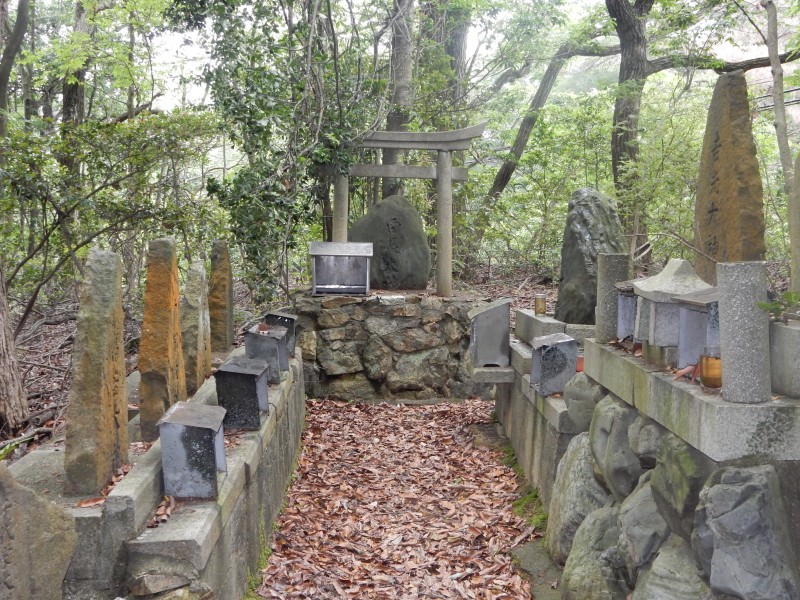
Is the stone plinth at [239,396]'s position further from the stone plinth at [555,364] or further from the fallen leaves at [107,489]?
the stone plinth at [555,364]

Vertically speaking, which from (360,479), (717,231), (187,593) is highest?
(717,231)

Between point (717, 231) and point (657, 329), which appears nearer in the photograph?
point (657, 329)

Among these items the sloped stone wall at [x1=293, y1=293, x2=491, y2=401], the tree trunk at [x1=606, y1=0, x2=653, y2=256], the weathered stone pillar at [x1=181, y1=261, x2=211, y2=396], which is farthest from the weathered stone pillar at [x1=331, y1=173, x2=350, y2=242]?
the tree trunk at [x1=606, y1=0, x2=653, y2=256]

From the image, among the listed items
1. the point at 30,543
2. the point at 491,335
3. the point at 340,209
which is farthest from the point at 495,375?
the point at 30,543

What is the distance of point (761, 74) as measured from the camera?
21531 mm

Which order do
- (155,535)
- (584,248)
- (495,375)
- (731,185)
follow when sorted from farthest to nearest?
(495,375), (584,248), (731,185), (155,535)

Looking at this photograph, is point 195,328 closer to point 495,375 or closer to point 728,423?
point 495,375

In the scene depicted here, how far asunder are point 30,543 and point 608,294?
325 centimetres

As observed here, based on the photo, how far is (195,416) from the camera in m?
3.50

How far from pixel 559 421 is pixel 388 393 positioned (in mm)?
4607

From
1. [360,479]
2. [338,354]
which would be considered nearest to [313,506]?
[360,479]

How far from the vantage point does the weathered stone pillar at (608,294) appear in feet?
14.0

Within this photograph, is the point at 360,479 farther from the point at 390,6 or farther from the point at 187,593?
the point at 390,6

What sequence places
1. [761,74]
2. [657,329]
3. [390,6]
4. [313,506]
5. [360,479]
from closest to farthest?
[657,329] < [313,506] < [360,479] < [390,6] < [761,74]
